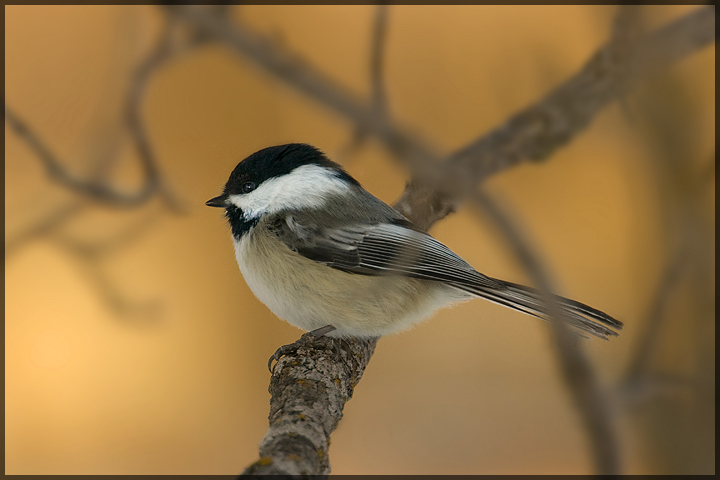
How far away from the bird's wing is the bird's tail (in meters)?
0.02

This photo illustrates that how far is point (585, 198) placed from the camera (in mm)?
1845

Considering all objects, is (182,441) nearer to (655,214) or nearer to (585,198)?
(585,198)

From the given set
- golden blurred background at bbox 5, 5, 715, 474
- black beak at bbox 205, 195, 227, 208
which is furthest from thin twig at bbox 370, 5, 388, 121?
black beak at bbox 205, 195, 227, 208

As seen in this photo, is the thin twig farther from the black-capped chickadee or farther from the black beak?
the black beak

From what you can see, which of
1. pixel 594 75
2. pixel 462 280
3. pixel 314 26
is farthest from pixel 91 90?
pixel 594 75

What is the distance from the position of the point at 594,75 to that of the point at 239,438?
57.5 inches

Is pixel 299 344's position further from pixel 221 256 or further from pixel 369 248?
pixel 221 256

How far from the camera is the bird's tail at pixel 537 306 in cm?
99

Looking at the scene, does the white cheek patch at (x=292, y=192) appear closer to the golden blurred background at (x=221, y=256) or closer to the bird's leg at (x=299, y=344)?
the golden blurred background at (x=221, y=256)

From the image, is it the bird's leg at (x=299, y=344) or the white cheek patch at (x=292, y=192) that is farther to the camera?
the white cheek patch at (x=292, y=192)

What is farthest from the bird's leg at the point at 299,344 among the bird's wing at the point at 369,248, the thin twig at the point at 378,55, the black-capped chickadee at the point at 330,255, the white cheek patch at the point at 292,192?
the thin twig at the point at 378,55

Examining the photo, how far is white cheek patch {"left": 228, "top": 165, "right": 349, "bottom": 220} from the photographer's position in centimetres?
137

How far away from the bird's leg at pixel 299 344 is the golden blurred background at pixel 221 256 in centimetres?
16

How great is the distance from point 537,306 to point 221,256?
3.82 feet
